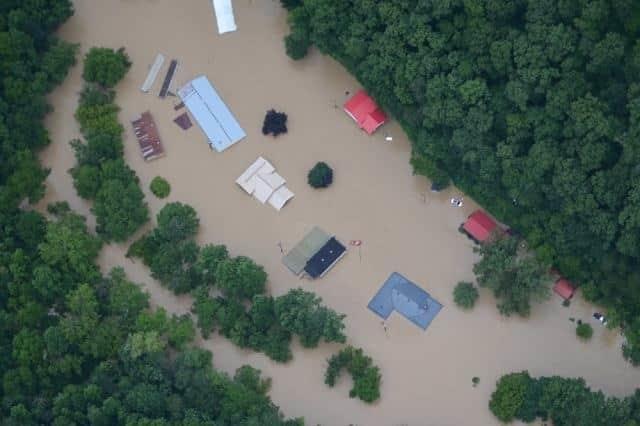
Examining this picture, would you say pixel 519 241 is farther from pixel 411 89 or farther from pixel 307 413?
pixel 307 413

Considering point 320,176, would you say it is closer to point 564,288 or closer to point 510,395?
point 564,288

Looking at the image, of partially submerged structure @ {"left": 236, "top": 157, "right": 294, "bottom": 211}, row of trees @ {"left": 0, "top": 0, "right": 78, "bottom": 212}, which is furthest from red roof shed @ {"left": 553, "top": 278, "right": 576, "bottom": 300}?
row of trees @ {"left": 0, "top": 0, "right": 78, "bottom": 212}

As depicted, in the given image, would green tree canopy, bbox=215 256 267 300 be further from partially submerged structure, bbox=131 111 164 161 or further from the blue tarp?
partially submerged structure, bbox=131 111 164 161

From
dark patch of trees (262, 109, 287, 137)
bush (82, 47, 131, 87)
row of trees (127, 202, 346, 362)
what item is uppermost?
dark patch of trees (262, 109, 287, 137)

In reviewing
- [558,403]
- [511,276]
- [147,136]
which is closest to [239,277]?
[147,136]

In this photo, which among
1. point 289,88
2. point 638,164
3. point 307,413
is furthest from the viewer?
point 289,88

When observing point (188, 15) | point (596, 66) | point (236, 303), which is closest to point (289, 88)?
point (188, 15)
